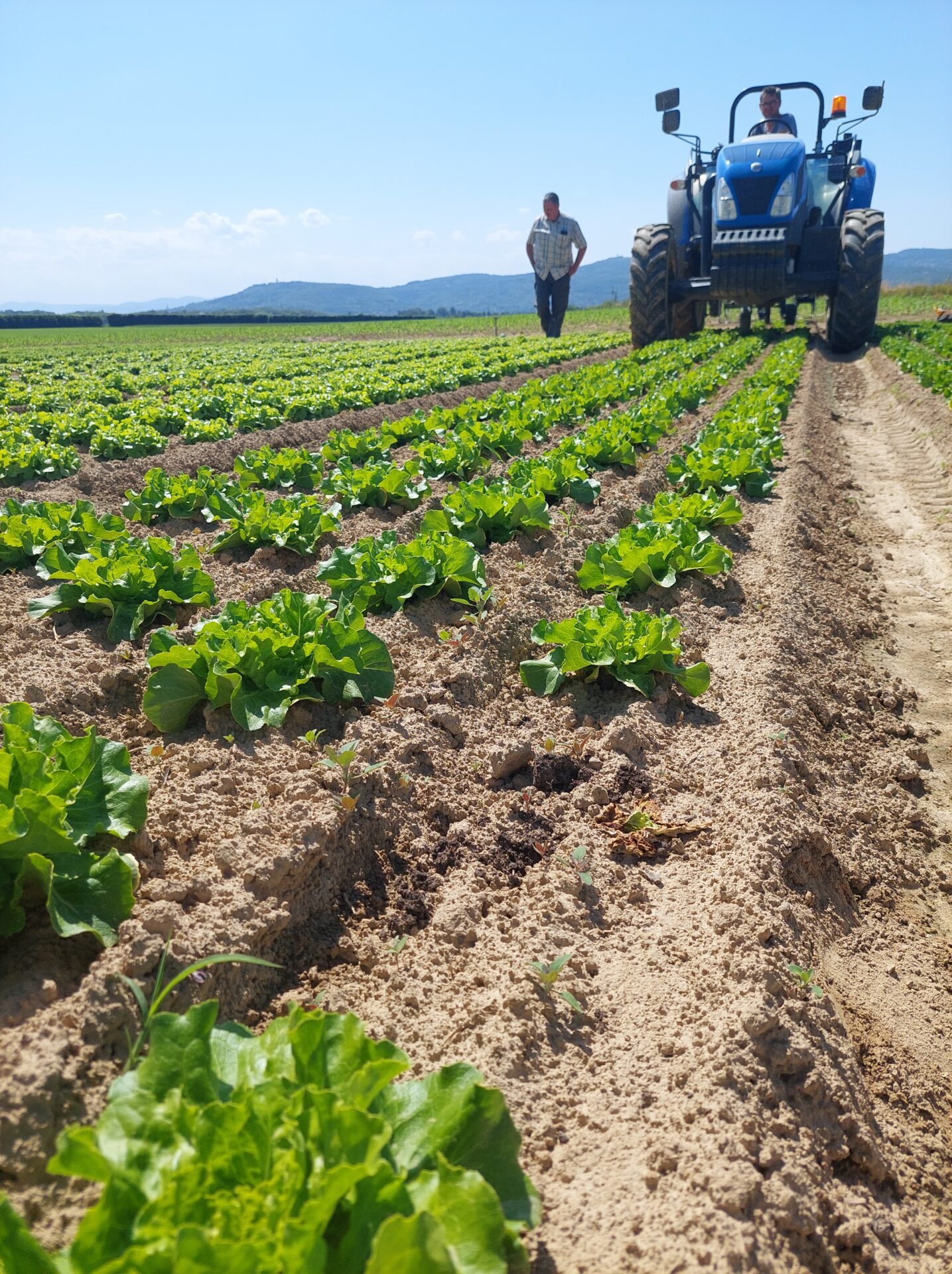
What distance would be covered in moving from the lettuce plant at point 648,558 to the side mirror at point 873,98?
14.9m

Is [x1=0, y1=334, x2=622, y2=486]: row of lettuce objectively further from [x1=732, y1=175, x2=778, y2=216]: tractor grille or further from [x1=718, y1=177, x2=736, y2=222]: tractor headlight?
[x1=732, y1=175, x2=778, y2=216]: tractor grille

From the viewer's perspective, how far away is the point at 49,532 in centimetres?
586

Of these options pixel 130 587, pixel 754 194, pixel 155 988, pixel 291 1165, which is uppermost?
pixel 754 194

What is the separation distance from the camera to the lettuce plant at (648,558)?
17.0 feet

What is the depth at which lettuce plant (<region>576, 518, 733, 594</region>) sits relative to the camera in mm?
5195

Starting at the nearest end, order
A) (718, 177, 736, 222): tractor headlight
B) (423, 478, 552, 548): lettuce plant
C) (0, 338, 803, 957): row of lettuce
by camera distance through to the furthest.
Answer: (0, 338, 803, 957): row of lettuce < (423, 478, 552, 548): lettuce plant < (718, 177, 736, 222): tractor headlight

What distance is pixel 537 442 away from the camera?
10.3 meters

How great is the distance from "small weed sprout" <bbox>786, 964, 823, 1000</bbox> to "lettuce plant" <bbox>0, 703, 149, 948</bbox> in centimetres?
196

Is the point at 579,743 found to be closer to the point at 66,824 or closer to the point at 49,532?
the point at 66,824

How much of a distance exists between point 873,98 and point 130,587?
56.8 ft

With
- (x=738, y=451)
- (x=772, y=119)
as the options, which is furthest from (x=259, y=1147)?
(x=772, y=119)

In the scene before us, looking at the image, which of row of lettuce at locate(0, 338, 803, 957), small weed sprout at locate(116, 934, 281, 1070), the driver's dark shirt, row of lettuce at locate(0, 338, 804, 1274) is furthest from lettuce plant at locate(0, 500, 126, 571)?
the driver's dark shirt

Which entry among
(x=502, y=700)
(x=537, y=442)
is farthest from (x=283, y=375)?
(x=502, y=700)

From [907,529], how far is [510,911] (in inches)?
250
